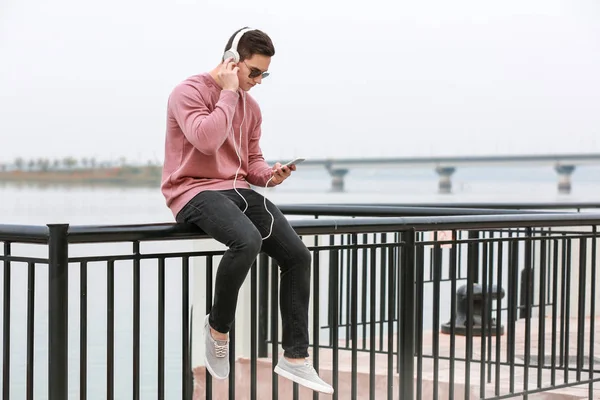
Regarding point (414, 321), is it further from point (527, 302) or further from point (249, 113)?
point (249, 113)

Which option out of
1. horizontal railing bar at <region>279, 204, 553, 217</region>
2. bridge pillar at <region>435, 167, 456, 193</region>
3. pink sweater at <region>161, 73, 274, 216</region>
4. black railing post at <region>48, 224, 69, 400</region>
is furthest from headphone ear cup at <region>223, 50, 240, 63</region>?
bridge pillar at <region>435, 167, 456, 193</region>

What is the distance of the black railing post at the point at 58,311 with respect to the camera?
8.84 ft

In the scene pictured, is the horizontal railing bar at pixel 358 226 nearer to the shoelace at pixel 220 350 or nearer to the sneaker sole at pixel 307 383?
the shoelace at pixel 220 350

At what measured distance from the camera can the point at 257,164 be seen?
3.34 metres

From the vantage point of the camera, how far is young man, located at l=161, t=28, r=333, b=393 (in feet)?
9.52

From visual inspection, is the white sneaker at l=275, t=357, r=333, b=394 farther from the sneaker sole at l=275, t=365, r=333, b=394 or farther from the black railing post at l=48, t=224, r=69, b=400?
the black railing post at l=48, t=224, r=69, b=400

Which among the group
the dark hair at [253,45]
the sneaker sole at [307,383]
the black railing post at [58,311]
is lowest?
the sneaker sole at [307,383]

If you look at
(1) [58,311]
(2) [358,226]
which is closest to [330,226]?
(2) [358,226]

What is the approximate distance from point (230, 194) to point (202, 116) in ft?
1.07

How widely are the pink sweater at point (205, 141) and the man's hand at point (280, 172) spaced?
0.23ft

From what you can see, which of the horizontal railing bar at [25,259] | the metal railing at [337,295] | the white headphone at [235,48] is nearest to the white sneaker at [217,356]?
the metal railing at [337,295]

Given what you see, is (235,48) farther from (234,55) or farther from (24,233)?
(24,233)

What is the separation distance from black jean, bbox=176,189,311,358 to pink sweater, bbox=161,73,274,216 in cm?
8

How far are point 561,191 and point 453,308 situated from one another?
113 feet
